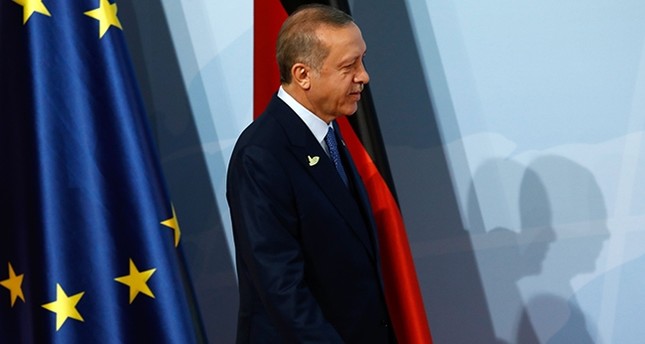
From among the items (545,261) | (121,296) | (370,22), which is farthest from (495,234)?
(121,296)

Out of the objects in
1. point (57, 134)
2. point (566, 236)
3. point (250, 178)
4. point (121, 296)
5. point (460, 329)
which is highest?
point (57, 134)

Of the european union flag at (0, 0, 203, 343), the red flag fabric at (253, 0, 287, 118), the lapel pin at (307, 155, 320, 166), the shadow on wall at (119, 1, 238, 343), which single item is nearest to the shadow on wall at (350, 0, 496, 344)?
the red flag fabric at (253, 0, 287, 118)

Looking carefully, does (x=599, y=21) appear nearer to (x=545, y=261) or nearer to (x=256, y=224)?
(x=545, y=261)

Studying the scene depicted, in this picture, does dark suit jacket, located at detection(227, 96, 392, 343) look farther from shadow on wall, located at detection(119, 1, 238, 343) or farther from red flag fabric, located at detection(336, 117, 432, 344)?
shadow on wall, located at detection(119, 1, 238, 343)

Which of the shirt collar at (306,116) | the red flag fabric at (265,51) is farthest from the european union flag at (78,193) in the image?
the shirt collar at (306,116)

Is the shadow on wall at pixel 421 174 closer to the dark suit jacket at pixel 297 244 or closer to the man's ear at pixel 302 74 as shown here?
the dark suit jacket at pixel 297 244

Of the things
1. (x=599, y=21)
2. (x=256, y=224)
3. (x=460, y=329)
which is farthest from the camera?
(x=460, y=329)

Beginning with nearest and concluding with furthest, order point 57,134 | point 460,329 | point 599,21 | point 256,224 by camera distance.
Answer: point 256,224 < point 57,134 < point 599,21 < point 460,329

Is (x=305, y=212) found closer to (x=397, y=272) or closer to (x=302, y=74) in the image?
(x=302, y=74)

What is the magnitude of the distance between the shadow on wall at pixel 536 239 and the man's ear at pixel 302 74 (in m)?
1.09

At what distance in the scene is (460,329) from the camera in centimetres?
296

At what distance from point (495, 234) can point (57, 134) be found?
127cm

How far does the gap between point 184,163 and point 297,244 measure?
4.11 ft

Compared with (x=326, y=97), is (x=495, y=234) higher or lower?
lower
